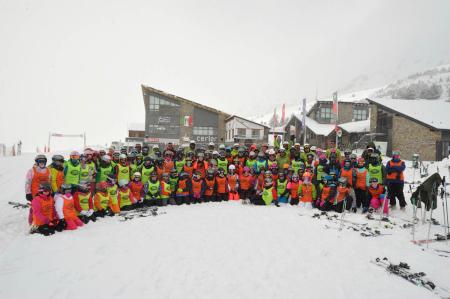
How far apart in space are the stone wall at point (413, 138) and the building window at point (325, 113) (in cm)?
1535

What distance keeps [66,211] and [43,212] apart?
497 millimetres

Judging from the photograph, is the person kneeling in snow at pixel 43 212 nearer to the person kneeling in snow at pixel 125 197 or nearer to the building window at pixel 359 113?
the person kneeling in snow at pixel 125 197

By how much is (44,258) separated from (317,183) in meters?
8.41

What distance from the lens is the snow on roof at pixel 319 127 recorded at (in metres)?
36.9

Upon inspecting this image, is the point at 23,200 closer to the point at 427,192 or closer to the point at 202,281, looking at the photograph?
the point at 202,281

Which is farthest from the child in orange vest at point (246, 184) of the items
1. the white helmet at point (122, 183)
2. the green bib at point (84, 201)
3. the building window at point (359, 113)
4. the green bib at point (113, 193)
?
the building window at point (359, 113)

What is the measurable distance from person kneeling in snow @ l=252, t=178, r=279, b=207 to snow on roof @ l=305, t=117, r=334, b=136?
1133 inches

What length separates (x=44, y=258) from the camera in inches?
203

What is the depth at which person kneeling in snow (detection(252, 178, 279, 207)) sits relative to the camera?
990 cm

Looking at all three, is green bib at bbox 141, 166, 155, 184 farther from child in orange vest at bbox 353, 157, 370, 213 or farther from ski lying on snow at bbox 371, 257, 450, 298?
ski lying on snow at bbox 371, 257, 450, 298

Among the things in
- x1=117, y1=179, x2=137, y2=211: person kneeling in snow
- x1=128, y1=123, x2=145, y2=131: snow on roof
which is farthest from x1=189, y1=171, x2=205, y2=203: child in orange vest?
x1=128, y1=123, x2=145, y2=131: snow on roof

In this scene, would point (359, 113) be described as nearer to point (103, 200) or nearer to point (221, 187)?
point (221, 187)

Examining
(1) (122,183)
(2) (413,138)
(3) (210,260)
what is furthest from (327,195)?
(2) (413,138)

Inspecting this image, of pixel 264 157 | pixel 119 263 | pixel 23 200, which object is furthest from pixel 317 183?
pixel 23 200
